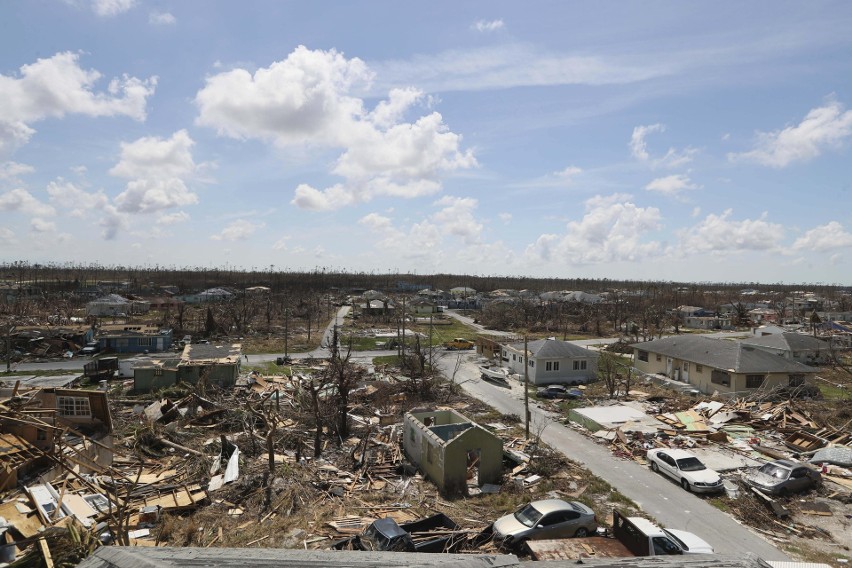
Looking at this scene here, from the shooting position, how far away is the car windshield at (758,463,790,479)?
19.4 metres

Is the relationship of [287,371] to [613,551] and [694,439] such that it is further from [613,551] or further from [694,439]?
[613,551]

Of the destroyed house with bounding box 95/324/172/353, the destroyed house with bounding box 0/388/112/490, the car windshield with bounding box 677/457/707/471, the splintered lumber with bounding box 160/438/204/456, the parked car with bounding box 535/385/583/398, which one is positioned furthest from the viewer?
the destroyed house with bounding box 95/324/172/353

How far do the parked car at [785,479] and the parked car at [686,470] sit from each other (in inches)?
53.7

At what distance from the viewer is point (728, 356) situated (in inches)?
1391

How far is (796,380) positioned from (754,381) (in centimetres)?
342

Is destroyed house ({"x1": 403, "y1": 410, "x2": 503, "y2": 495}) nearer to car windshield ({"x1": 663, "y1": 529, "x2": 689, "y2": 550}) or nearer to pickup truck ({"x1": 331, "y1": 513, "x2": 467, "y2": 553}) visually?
pickup truck ({"x1": 331, "y1": 513, "x2": 467, "y2": 553})

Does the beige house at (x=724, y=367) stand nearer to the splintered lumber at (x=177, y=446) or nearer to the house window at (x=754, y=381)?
the house window at (x=754, y=381)

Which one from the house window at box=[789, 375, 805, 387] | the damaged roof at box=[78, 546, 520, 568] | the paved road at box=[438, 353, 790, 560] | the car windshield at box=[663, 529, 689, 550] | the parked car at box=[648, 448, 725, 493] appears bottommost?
the paved road at box=[438, 353, 790, 560]

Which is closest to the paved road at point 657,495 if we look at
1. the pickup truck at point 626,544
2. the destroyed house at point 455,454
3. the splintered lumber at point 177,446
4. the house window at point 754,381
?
the pickup truck at point 626,544

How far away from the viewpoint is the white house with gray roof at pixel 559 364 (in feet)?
127

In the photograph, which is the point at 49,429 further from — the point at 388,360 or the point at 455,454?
the point at 388,360

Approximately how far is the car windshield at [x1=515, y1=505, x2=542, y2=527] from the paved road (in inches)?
195

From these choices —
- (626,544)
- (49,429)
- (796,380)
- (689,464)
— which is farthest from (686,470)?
(49,429)

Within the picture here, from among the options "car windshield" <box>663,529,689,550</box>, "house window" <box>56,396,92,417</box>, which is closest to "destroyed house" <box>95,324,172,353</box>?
"house window" <box>56,396,92,417</box>
